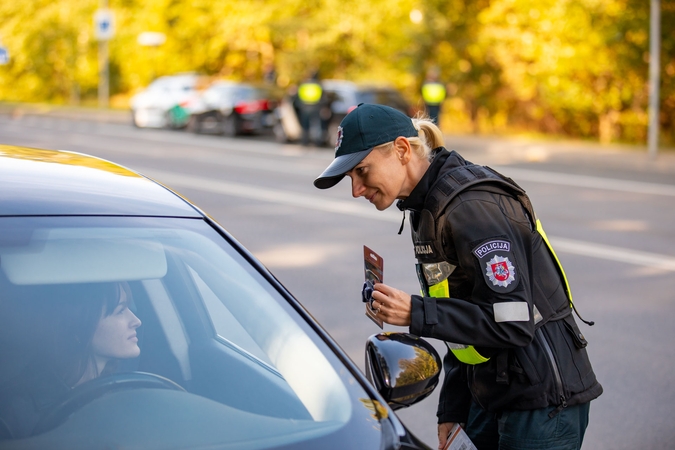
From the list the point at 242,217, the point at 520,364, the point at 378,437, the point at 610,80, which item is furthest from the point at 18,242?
the point at 610,80

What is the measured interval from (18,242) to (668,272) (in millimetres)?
7257

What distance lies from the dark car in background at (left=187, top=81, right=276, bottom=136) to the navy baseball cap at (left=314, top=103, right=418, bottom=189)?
2213 centimetres

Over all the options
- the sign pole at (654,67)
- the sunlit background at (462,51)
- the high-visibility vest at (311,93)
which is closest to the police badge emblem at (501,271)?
the sign pole at (654,67)

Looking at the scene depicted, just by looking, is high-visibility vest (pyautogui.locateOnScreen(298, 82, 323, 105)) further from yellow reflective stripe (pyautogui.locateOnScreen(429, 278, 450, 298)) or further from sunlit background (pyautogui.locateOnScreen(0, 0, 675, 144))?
yellow reflective stripe (pyautogui.locateOnScreen(429, 278, 450, 298))

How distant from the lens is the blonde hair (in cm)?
258

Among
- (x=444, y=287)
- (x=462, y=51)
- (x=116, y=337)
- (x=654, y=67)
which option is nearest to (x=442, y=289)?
(x=444, y=287)

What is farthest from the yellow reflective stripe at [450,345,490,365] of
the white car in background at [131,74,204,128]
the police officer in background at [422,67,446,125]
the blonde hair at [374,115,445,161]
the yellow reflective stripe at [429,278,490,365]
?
the white car in background at [131,74,204,128]

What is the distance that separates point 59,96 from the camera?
51.3 m

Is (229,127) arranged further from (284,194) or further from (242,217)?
(242,217)

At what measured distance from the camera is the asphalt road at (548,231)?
5.50 meters

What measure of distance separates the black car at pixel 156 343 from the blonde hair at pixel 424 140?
0.51m

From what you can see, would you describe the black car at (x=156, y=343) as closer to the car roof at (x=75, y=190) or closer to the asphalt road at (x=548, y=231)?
the car roof at (x=75, y=190)

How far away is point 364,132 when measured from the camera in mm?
2529

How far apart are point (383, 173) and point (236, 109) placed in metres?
22.5
